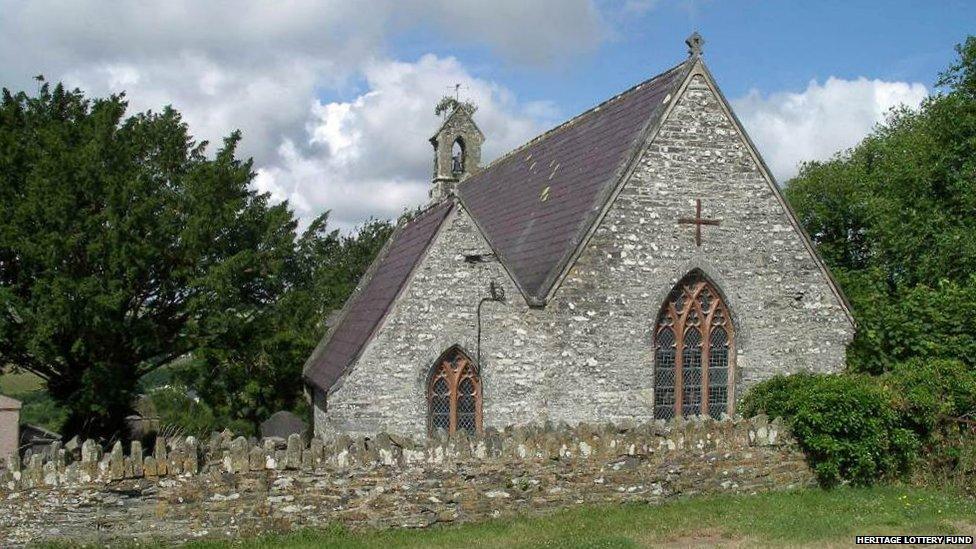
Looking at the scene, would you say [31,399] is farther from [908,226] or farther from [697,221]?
[908,226]

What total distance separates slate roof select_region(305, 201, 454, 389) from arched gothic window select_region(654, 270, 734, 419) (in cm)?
487

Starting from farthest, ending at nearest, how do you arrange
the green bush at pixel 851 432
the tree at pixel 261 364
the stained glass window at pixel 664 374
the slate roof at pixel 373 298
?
the tree at pixel 261 364
the stained glass window at pixel 664 374
the slate roof at pixel 373 298
the green bush at pixel 851 432

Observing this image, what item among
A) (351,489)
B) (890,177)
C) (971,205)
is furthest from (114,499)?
(890,177)

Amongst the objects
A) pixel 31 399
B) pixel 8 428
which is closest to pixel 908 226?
pixel 8 428

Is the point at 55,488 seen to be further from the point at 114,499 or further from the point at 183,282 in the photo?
the point at 183,282

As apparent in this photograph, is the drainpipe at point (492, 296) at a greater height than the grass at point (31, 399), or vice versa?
the drainpipe at point (492, 296)

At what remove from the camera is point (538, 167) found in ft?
66.8

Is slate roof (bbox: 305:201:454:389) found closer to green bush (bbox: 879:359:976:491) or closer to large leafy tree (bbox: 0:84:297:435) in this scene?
large leafy tree (bbox: 0:84:297:435)

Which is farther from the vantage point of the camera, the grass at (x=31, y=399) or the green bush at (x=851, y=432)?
the grass at (x=31, y=399)

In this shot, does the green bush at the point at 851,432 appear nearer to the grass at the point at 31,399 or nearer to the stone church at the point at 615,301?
the stone church at the point at 615,301

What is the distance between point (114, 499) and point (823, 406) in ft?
32.6

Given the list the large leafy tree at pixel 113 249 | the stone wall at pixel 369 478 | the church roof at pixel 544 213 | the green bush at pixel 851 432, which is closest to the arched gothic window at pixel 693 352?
the church roof at pixel 544 213

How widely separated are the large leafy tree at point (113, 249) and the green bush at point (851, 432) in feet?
44.3

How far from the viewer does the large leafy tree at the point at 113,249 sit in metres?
18.6
